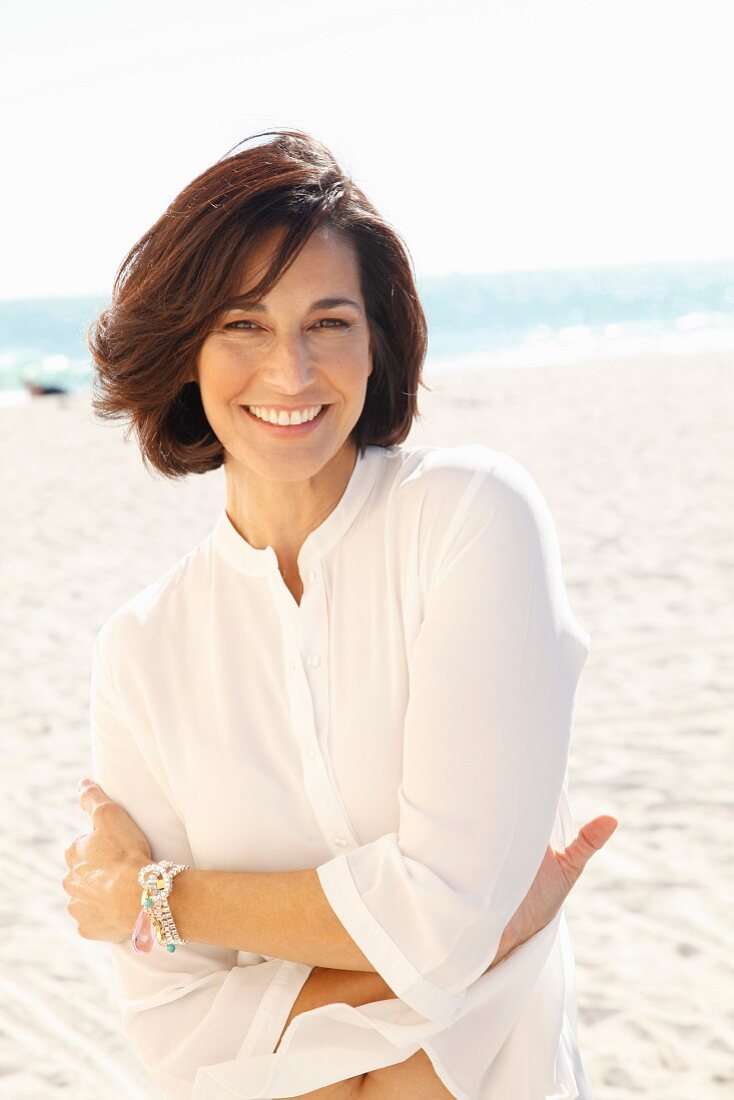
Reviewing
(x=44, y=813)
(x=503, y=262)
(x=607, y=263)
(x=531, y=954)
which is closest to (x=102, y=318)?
(x=531, y=954)

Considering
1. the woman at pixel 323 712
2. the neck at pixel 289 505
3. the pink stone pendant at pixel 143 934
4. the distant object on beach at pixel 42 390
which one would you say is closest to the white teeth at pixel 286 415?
the woman at pixel 323 712

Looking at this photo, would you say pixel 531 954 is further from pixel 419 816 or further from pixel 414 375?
pixel 414 375

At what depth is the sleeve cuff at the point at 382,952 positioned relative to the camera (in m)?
1.70

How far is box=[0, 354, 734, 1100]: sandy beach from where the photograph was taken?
3.31m

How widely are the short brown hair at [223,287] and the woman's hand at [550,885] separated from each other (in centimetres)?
81

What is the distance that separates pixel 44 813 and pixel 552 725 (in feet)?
12.7

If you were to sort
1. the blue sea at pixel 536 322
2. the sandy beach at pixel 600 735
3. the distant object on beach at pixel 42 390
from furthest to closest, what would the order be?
the blue sea at pixel 536 322 < the distant object on beach at pixel 42 390 < the sandy beach at pixel 600 735

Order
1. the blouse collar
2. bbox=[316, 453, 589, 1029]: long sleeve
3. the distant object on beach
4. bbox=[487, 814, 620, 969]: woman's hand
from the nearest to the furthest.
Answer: bbox=[316, 453, 589, 1029]: long sleeve
bbox=[487, 814, 620, 969]: woman's hand
the blouse collar
the distant object on beach

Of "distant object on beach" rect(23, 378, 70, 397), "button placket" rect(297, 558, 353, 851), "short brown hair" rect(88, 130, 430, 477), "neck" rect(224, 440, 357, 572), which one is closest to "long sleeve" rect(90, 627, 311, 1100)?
"button placket" rect(297, 558, 353, 851)

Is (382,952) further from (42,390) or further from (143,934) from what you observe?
(42,390)

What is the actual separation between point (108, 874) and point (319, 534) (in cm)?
67

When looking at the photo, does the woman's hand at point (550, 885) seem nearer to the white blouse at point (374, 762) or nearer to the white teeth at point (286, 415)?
the white blouse at point (374, 762)

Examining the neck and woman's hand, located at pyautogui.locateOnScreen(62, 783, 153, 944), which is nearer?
woman's hand, located at pyautogui.locateOnScreen(62, 783, 153, 944)

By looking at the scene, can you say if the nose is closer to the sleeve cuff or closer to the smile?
the smile
